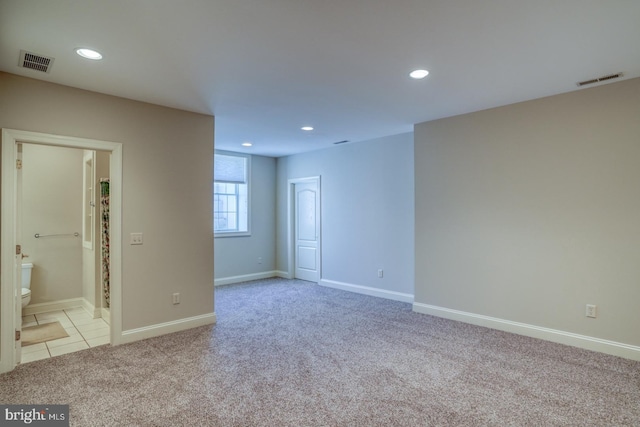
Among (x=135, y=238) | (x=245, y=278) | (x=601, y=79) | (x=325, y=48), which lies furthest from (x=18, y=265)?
(x=601, y=79)

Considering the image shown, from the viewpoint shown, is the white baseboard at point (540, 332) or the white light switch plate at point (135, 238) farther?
the white light switch plate at point (135, 238)

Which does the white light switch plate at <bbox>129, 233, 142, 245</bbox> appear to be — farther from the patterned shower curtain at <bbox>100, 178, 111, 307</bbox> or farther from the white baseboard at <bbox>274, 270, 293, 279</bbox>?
the white baseboard at <bbox>274, 270, 293, 279</bbox>

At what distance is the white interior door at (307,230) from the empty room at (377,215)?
Answer: 4.46ft

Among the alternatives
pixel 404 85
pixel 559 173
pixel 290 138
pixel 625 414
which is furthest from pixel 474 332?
pixel 290 138

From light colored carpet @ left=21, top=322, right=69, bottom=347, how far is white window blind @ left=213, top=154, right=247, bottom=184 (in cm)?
339

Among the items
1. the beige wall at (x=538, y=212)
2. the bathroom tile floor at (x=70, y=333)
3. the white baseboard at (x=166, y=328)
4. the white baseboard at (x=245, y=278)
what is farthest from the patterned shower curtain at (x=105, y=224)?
the beige wall at (x=538, y=212)

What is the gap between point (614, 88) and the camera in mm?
3301

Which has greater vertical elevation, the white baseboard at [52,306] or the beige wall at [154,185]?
the beige wall at [154,185]

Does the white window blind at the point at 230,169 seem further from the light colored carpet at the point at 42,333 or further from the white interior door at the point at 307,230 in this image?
the light colored carpet at the point at 42,333

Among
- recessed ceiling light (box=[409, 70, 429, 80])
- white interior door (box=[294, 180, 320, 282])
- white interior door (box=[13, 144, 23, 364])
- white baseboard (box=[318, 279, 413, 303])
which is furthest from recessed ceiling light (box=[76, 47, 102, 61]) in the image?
white baseboard (box=[318, 279, 413, 303])

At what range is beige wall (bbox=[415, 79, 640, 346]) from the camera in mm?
3281

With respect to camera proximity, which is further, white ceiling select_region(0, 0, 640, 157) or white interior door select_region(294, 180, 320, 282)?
white interior door select_region(294, 180, 320, 282)

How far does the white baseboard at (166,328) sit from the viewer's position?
3.66m

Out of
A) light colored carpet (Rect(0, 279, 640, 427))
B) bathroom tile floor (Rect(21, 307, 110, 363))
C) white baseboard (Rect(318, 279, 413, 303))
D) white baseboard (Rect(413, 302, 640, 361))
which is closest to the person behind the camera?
light colored carpet (Rect(0, 279, 640, 427))
